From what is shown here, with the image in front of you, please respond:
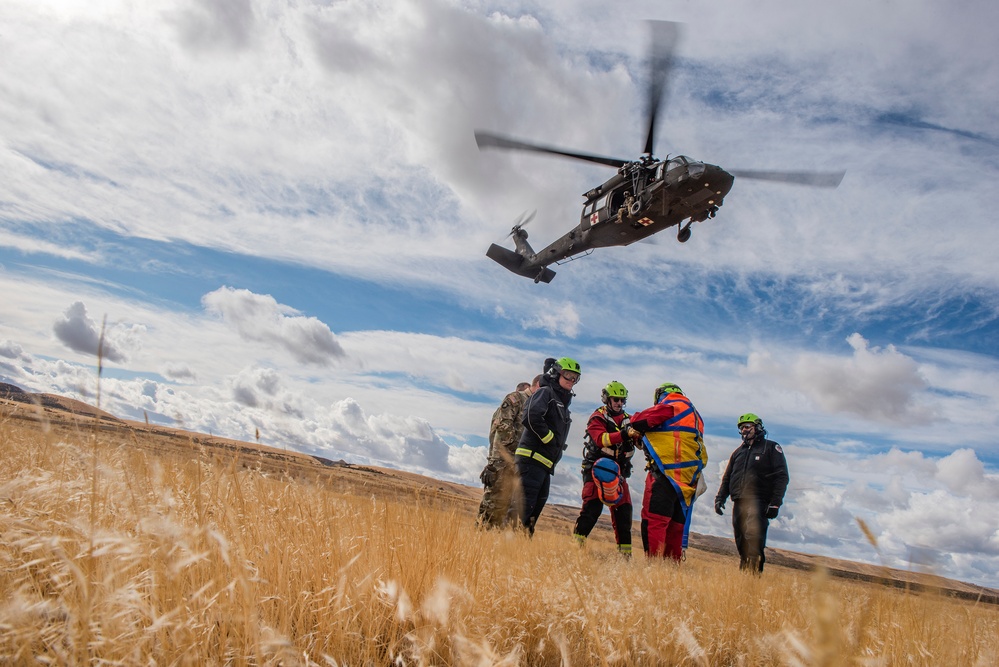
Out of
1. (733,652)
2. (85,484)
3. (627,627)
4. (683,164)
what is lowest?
(733,652)

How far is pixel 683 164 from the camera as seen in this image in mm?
15688

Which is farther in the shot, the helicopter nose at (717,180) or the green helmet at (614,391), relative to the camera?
the helicopter nose at (717,180)

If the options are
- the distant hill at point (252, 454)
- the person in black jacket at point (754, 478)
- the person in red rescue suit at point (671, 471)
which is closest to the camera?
the distant hill at point (252, 454)

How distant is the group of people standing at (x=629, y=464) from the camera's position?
602 cm

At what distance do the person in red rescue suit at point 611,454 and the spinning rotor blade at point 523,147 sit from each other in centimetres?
1409

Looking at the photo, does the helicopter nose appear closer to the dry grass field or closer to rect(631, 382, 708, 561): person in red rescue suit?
rect(631, 382, 708, 561): person in red rescue suit

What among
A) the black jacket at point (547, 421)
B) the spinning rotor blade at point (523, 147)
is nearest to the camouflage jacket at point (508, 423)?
the black jacket at point (547, 421)

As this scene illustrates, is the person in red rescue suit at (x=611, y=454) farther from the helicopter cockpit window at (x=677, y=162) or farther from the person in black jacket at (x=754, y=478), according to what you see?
the helicopter cockpit window at (x=677, y=162)

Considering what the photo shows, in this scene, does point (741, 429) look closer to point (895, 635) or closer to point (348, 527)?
point (895, 635)

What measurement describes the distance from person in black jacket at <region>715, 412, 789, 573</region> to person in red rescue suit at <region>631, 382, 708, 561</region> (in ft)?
5.62

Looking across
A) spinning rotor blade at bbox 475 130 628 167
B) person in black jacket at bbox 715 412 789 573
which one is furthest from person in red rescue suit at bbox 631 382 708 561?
spinning rotor blade at bbox 475 130 628 167

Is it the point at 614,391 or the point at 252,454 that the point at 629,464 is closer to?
the point at 614,391

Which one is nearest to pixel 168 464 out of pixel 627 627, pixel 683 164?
pixel 627 627

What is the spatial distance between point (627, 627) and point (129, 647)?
1.69 m
